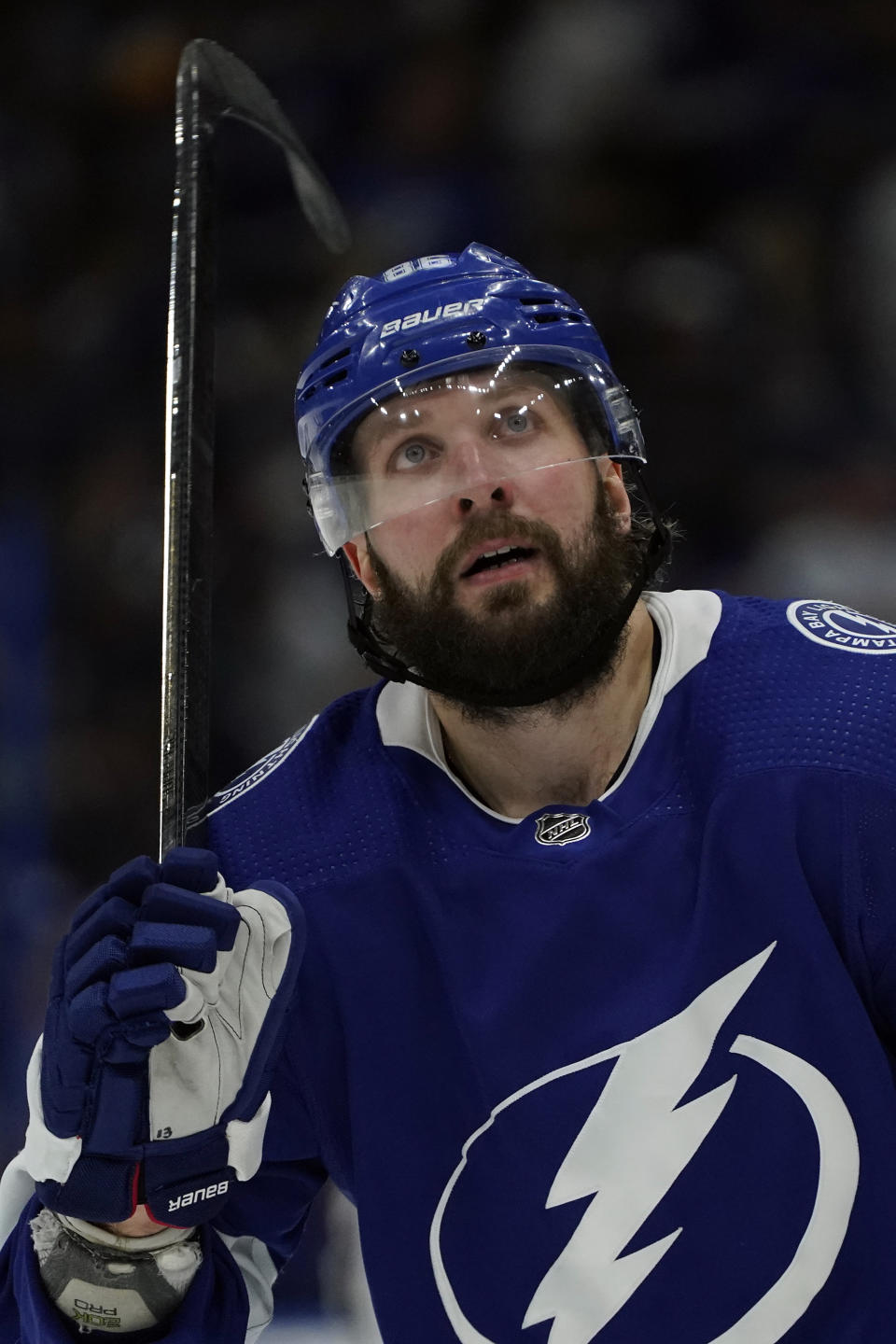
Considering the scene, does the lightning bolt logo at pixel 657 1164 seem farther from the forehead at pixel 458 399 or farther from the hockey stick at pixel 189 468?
the forehead at pixel 458 399

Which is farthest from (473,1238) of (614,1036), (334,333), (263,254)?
(263,254)

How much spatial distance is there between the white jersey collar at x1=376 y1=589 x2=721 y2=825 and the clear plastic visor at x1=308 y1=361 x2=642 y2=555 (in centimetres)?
19

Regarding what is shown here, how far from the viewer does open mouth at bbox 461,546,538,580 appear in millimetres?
1438

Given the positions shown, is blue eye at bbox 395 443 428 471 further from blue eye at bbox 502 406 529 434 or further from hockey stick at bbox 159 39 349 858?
hockey stick at bbox 159 39 349 858

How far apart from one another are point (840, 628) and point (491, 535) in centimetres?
38

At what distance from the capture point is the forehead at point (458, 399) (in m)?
1.50

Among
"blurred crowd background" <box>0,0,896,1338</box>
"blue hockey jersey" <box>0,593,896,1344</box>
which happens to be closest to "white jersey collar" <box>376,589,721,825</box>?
"blue hockey jersey" <box>0,593,896,1344</box>

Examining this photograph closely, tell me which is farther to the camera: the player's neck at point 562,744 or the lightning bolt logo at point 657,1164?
the player's neck at point 562,744

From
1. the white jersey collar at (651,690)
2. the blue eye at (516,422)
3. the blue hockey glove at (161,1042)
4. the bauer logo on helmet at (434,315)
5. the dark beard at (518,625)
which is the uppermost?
the bauer logo on helmet at (434,315)

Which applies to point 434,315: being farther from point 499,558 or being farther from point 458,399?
point 499,558

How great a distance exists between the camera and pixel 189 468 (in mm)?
1455

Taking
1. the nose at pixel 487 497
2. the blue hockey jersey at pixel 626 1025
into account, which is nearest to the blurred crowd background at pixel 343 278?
the blue hockey jersey at pixel 626 1025

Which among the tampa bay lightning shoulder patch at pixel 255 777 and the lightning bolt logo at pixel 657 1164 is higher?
the tampa bay lightning shoulder patch at pixel 255 777

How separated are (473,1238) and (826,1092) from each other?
0.39 meters
